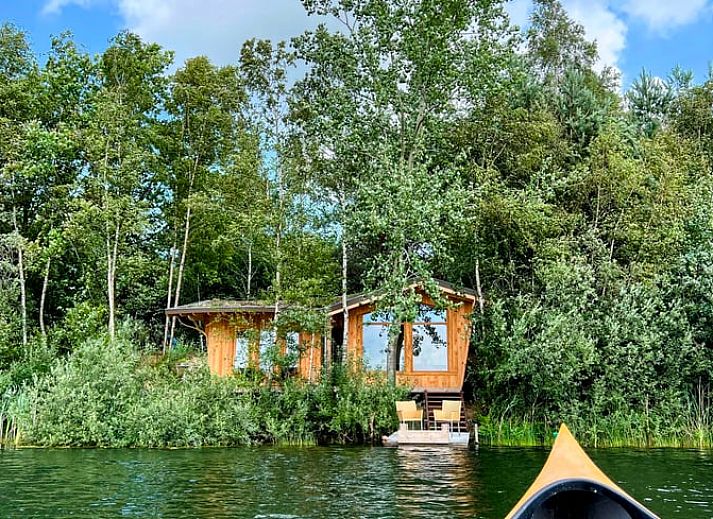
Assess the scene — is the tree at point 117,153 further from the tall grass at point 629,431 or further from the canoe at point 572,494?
the canoe at point 572,494

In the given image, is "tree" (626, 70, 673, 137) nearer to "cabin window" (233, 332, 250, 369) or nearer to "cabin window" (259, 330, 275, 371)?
"cabin window" (259, 330, 275, 371)

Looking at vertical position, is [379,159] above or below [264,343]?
above

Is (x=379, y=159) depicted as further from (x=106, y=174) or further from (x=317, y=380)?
(x=106, y=174)

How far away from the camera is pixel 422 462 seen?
14.5m

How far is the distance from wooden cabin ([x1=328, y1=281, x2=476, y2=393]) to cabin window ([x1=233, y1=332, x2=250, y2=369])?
279cm

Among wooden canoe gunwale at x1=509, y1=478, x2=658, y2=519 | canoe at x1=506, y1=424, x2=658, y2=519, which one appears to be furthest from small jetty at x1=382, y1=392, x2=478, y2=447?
wooden canoe gunwale at x1=509, y1=478, x2=658, y2=519

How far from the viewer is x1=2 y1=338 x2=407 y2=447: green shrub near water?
17.2m

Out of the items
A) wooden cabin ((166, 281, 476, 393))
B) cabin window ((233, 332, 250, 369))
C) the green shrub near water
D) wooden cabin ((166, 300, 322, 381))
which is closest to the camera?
the green shrub near water

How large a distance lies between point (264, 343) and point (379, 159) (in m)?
6.33

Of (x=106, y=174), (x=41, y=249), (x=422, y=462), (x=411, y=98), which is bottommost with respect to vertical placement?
(x=422, y=462)

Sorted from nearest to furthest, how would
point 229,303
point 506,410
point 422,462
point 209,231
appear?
point 422,462 < point 506,410 < point 229,303 < point 209,231

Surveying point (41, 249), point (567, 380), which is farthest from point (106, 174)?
point (567, 380)

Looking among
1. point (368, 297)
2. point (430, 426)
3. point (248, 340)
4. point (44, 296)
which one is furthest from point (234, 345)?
point (44, 296)

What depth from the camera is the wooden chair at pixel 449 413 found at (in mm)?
18562
